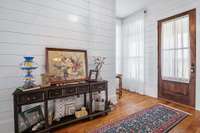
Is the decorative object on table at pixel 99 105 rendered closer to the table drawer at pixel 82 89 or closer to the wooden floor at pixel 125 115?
the wooden floor at pixel 125 115

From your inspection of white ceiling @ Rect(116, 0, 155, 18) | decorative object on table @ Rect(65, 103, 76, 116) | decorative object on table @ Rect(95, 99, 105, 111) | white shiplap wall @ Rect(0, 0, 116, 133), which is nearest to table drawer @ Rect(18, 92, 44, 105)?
white shiplap wall @ Rect(0, 0, 116, 133)

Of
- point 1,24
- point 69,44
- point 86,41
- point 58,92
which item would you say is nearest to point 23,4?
point 1,24

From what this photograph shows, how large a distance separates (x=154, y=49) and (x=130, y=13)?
170cm

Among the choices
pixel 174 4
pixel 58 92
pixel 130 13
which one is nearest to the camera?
pixel 58 92

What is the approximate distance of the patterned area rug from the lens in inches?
79.9

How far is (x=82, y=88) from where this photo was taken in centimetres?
231

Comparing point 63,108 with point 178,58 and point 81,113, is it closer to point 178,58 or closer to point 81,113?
point 81,113

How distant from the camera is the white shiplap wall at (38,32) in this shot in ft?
6.26

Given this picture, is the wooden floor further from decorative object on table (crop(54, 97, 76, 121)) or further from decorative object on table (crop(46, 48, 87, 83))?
decorative object on table (crop(46, 48, 87, 83))

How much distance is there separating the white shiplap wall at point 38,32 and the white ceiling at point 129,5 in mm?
877

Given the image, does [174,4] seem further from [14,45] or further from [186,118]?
[14,45]

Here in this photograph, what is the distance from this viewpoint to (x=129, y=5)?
387 cm

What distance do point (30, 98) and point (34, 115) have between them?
0.45 meters

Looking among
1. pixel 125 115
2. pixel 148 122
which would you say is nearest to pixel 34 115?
pixel 125 115
